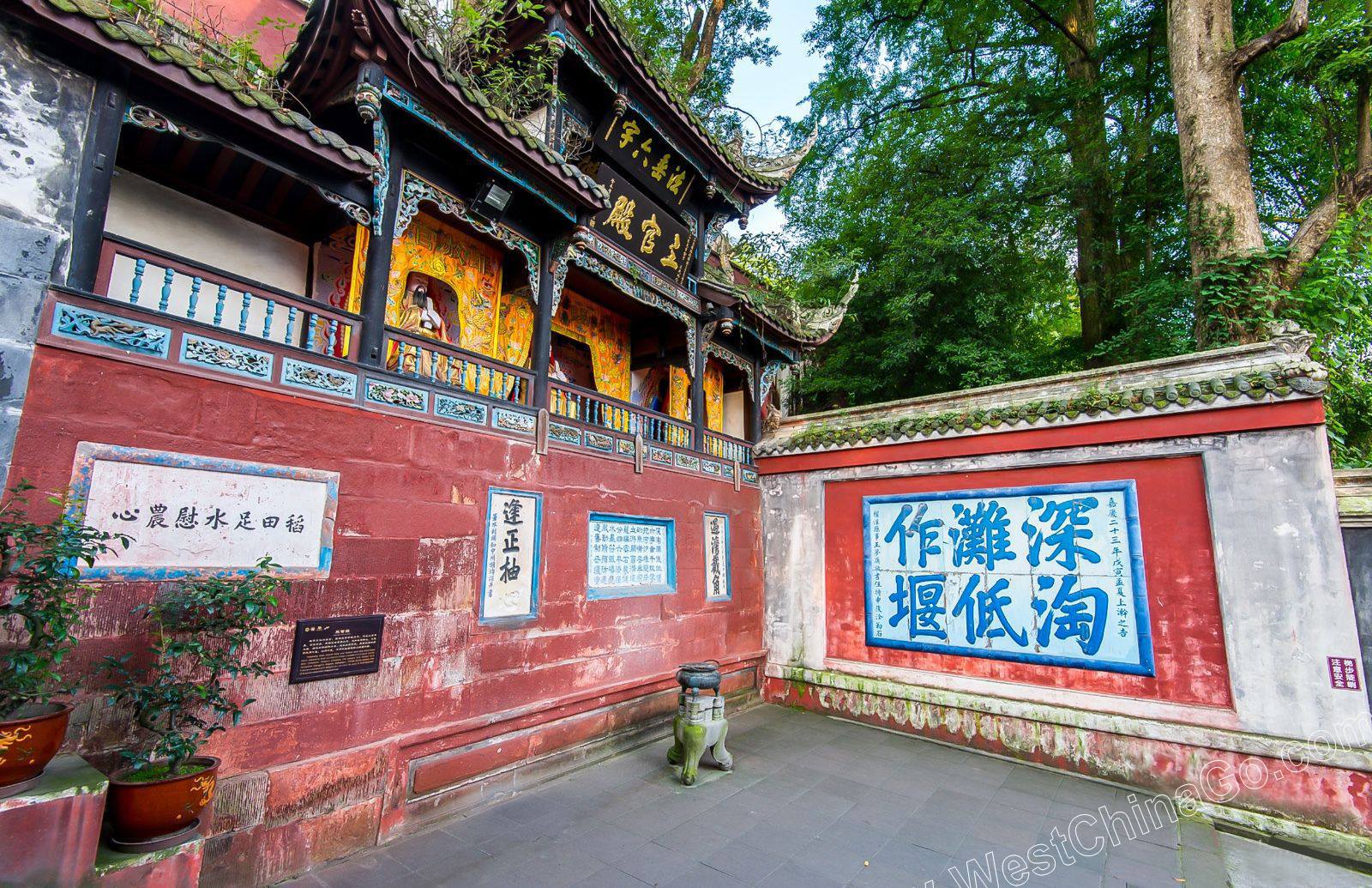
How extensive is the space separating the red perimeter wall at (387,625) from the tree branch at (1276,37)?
29.9 feet

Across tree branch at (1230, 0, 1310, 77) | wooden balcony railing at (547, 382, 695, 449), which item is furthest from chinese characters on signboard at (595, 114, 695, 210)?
tree branch at (1230, 0, 1310, 77)

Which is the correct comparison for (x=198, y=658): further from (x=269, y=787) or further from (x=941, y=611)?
(x=941, y=611)

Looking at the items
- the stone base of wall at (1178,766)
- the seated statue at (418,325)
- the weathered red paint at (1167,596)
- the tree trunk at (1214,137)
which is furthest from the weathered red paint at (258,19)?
the tree trunk at (1214,137)

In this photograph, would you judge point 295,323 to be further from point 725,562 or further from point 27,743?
point 725,562

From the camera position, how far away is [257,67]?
4.36 m

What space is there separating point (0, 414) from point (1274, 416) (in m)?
7.98

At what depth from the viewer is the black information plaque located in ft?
10.7

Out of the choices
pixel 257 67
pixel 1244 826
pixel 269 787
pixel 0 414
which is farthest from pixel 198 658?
pixel 1244 826

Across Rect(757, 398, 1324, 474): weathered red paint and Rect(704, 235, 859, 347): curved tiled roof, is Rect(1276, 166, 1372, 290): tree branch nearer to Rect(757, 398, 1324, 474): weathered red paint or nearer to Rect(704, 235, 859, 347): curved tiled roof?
Rect(757, 398, 1324, 474): weathered red paint

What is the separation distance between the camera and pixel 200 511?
3014mm

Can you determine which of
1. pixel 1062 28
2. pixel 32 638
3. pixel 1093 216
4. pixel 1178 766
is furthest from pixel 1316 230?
pixel 32 638

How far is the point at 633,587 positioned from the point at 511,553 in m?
1.48

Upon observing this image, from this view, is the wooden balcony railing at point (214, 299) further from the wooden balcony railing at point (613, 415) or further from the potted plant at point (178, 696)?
the wooden balcony railing at point (613, 415)

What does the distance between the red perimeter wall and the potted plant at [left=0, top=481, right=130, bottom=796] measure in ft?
0.94
